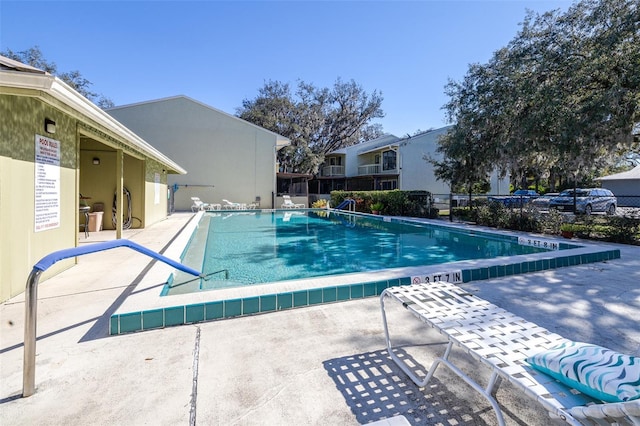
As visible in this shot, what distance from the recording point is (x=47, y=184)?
438 cm

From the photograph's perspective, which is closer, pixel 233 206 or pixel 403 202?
pixel 403 202

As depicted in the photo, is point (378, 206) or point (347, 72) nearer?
point (378, 206)

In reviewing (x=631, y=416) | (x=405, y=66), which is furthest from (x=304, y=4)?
(x=631, y=416)

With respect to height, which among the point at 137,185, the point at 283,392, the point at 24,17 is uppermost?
the point at 24,17

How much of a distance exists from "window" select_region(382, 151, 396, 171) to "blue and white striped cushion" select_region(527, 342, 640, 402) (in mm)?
24682

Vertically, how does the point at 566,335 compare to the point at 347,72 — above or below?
below

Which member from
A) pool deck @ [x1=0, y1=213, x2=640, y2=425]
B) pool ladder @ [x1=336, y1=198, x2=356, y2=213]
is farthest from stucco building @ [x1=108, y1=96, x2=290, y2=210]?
pool deck @ [x1=0, y1=213, x2=640, y2=425]

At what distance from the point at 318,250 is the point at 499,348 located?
6930 millimetres

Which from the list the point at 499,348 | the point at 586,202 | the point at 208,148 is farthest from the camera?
the point at 208,148

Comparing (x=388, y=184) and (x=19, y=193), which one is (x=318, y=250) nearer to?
(x=19, y=193)

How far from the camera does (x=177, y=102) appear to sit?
784 inches

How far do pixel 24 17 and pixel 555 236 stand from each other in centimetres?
2443

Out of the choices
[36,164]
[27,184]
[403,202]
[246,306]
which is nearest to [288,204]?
[403,202]

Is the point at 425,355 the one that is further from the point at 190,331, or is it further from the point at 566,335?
the point at 190,331
